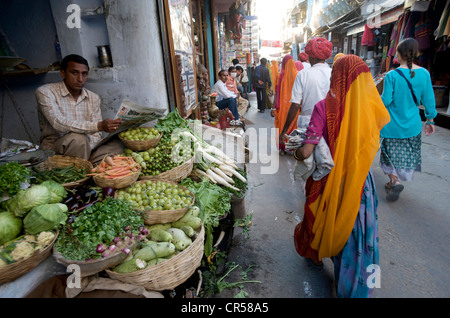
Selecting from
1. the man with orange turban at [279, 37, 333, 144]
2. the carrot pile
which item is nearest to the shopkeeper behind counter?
the carrot pile

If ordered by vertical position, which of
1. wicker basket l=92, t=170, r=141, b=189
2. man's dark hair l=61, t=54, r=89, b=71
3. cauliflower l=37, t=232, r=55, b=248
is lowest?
cauliflower l=37, t=232, r=55, b=248

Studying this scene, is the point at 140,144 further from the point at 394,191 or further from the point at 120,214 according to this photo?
the point at 394,191

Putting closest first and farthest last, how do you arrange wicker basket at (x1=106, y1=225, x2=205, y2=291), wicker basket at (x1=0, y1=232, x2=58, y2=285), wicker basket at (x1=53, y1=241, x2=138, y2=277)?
wicker basket at (x1=0, y1=232, x2=58, y2=285), wicker basket at (x1=53, y1=241, x2=138, y2=277), wicker basket at (x1=106, y1=225, x2=205, y2=291)

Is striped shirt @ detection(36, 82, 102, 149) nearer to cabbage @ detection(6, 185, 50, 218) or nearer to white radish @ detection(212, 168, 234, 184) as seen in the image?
cabbage @ detection(6, 185, 50, 218)

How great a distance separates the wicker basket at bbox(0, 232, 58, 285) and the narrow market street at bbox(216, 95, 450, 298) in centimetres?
146

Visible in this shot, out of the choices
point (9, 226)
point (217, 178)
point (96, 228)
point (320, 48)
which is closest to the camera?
point (9, 226)

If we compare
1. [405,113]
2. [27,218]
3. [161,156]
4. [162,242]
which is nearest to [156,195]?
[162,242]

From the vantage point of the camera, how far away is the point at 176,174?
2607 mm

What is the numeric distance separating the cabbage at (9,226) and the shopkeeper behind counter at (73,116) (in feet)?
3.58

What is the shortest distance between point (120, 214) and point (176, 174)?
83 centimetres

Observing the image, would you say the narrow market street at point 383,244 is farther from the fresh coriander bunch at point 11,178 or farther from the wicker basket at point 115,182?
the fresh coriander bunch at point 11,178

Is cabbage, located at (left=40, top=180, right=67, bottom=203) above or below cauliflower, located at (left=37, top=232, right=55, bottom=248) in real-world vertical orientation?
above

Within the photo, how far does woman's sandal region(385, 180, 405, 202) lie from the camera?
12.1ft

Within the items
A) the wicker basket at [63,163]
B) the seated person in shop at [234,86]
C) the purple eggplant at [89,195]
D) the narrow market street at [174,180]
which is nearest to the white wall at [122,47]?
the narrow market street at [174,180]
